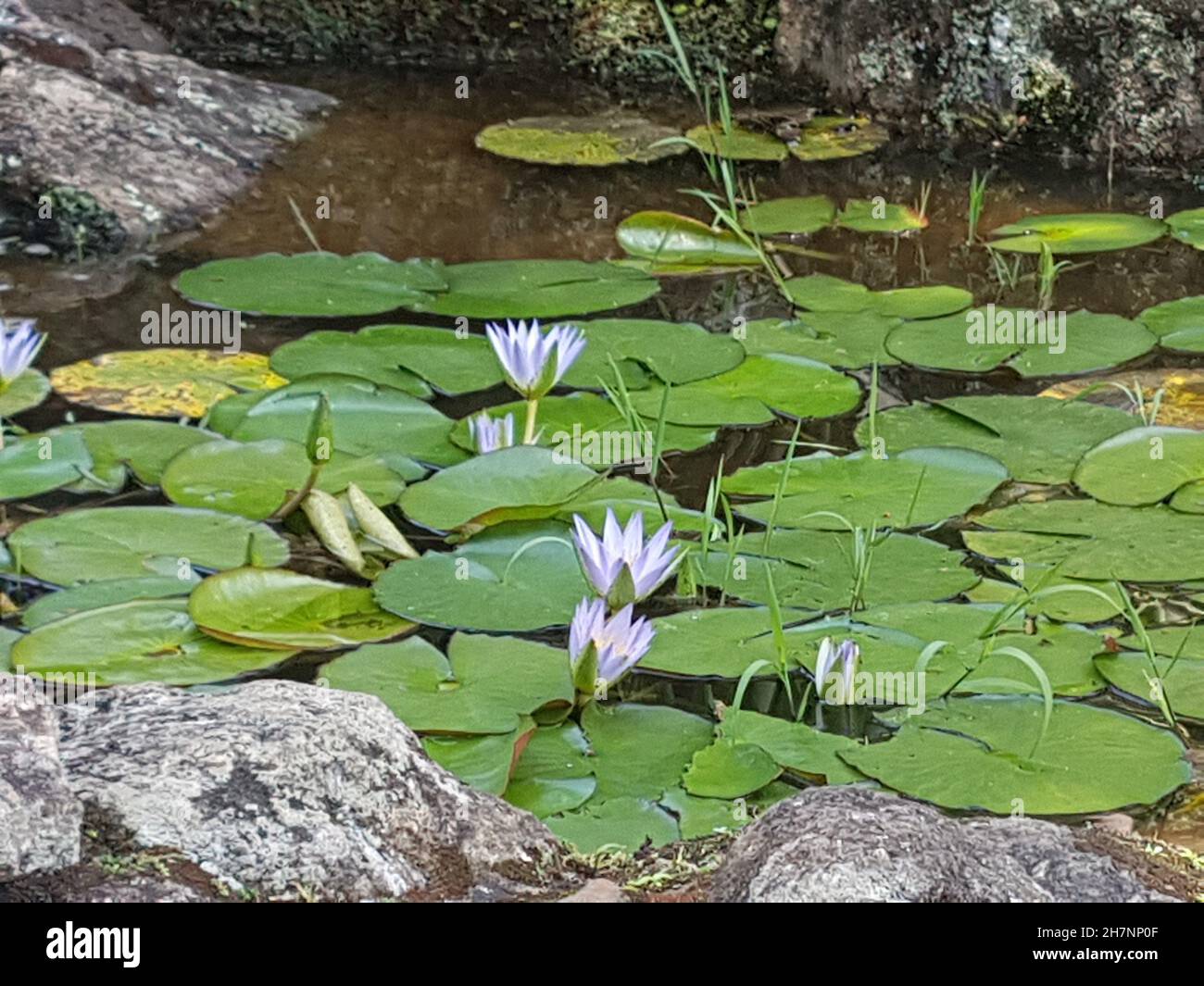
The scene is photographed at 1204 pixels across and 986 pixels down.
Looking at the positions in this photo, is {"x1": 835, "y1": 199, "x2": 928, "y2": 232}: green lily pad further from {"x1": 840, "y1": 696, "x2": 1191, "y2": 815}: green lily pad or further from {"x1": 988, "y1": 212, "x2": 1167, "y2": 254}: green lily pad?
{"x1": 840, "y1": 696, "x2": 1191, "y2": 815}: green lily pad

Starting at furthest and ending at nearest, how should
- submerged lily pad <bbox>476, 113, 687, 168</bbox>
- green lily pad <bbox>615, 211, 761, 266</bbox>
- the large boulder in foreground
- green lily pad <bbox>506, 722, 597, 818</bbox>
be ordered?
1. submerged lily pad <bbox>476, 113, 687, 168</bbox>
2. the large boulder in foreground
3. green lily pad <bbox>615, 211, 761, 266</bbox>
4. green lily pad <bbox>506, 722, 597, 818</bbox>

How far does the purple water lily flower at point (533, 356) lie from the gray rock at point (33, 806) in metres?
1.73

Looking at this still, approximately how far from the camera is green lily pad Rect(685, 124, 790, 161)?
525cm

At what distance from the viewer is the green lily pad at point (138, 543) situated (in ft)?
9.39

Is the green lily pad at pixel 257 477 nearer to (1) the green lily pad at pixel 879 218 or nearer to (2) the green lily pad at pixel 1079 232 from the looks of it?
(1) the green lily pad at pixel 879 218

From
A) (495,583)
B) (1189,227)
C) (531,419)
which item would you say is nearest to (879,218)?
(1189,227)

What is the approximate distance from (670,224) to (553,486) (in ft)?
5.49

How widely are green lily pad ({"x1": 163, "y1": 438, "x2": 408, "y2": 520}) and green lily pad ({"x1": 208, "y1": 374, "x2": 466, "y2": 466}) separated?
80mm

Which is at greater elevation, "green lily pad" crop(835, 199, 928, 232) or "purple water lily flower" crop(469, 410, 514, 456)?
"green lily pad" crop(835, 199, 928, 232)

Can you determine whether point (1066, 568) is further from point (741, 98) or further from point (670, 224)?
point (741, 98)

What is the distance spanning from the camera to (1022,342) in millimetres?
3928

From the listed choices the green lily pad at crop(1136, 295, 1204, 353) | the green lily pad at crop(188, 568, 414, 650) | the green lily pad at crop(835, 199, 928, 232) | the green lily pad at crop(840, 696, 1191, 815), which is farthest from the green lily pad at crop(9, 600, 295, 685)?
the green lily pad at crop(835, 199, 928, 232)

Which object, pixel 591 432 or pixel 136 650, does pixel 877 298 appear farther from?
pixel 136 650

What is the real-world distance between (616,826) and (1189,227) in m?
3.07
